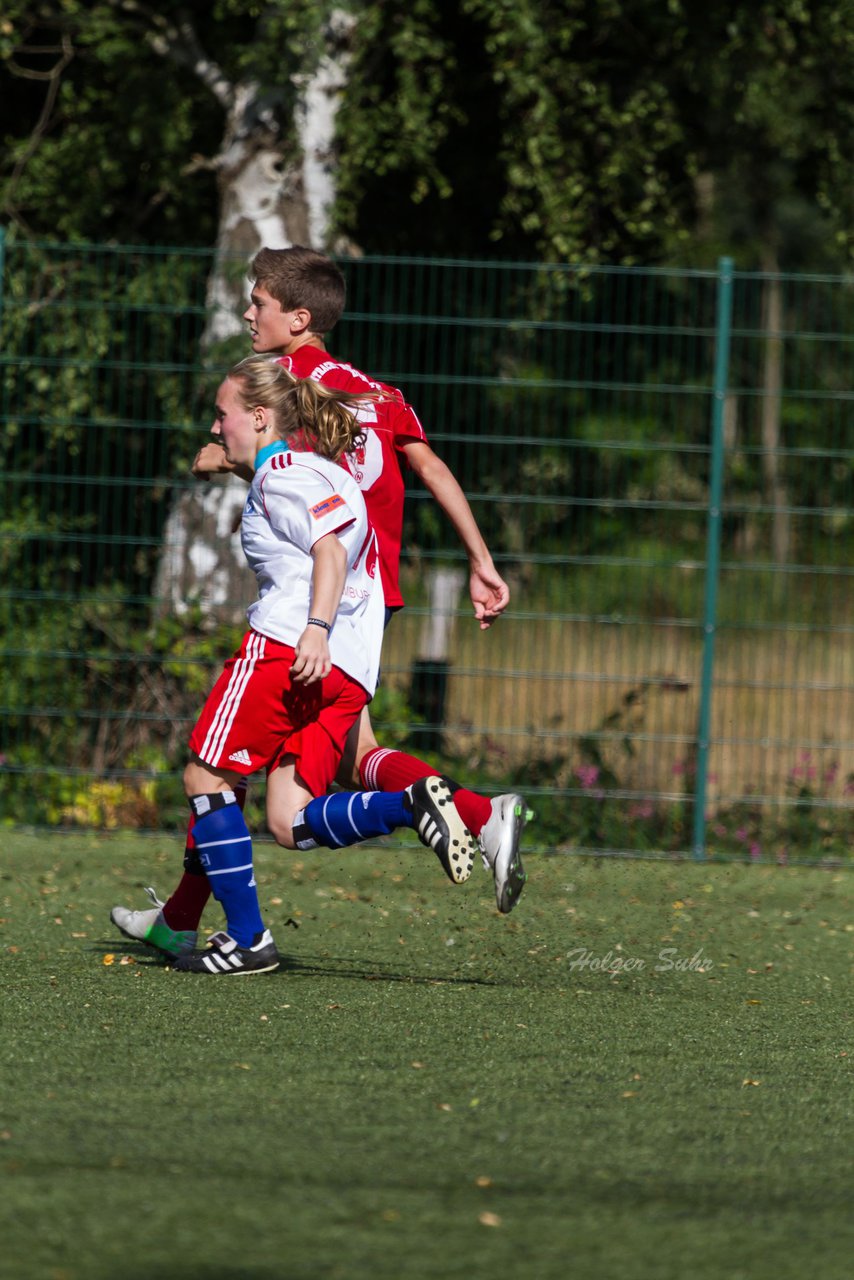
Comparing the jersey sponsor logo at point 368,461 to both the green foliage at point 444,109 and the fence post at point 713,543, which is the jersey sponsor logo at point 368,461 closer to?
the fence post at point 713,543

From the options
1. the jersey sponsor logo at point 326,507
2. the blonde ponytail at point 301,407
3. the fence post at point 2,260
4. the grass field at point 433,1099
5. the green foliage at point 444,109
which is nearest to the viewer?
the grass field at point 433,1099

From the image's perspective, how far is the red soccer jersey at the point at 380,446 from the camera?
4.91 meters

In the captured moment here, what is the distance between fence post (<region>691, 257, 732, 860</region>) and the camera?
764 cm

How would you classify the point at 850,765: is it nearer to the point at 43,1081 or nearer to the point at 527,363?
the point at 527,363

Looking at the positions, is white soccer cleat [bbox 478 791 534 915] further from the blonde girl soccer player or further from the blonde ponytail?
the blonde ponytail

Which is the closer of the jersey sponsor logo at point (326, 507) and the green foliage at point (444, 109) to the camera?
the jersey sponsor logo at point (326, 507)

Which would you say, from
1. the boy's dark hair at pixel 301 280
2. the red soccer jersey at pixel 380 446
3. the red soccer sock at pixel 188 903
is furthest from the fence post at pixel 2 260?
the red soccer sock at pixel 188 903

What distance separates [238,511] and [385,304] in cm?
111

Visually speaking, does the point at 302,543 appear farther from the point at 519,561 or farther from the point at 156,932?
the point at 519,561

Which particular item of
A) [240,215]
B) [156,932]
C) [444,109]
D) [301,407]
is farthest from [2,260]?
[156,932]

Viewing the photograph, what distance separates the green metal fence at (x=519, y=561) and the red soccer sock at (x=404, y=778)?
2953 millimetres

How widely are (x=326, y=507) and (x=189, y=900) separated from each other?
3.86 ft

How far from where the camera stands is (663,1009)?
4.70 m

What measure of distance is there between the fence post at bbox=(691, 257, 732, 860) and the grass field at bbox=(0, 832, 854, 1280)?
4.49 ft
